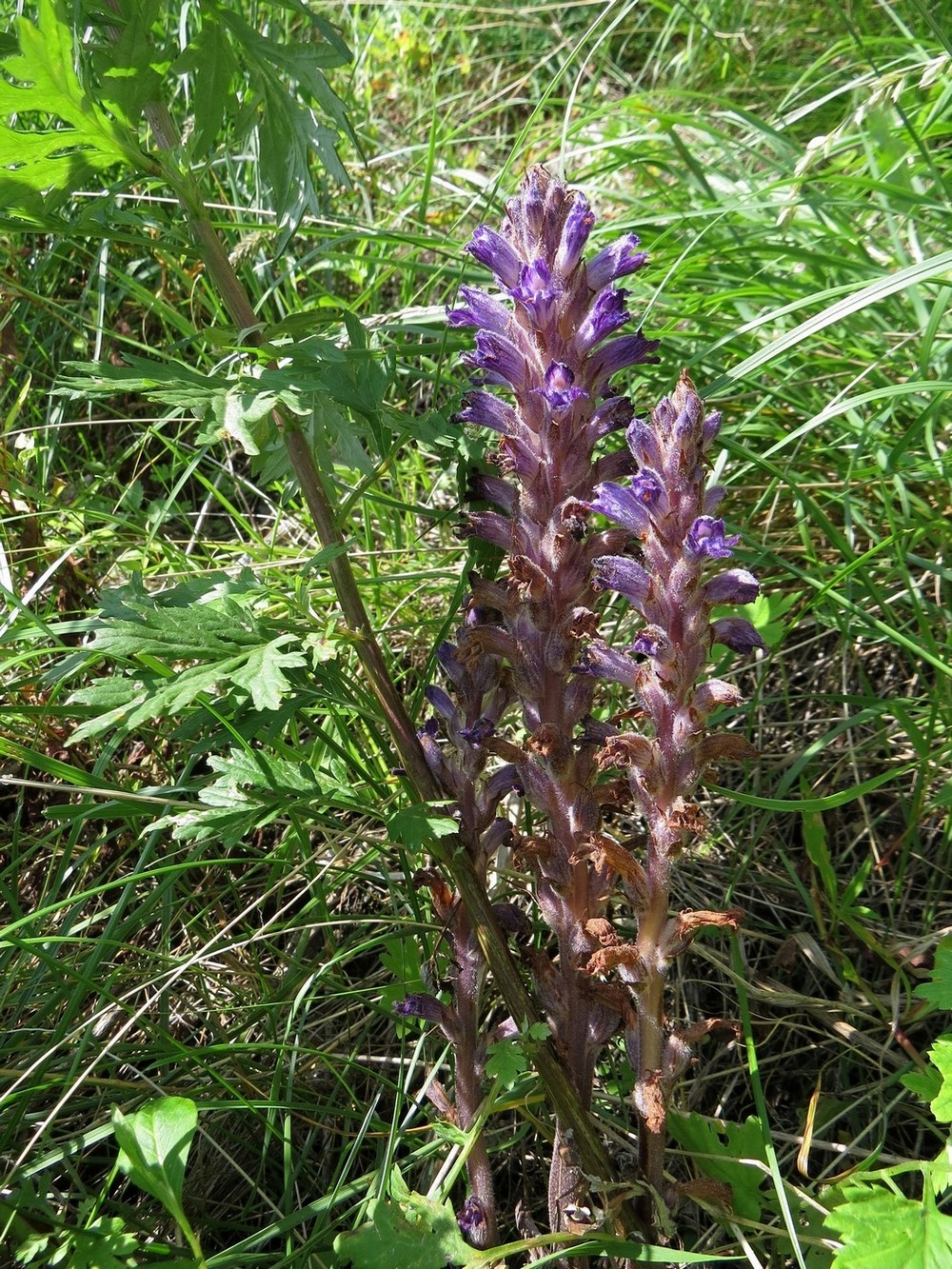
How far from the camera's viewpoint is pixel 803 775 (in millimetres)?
2875

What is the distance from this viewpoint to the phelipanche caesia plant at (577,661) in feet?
5.96

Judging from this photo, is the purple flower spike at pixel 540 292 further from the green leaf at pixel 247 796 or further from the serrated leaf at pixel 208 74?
the green leaf at pixel 247 796

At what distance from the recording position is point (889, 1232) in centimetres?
170

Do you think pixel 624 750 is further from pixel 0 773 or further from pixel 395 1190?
pixel 0 773

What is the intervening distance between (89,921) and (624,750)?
4.29 ft

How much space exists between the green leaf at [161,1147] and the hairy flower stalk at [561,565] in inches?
25.6

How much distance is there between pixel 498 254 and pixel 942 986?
156 cm

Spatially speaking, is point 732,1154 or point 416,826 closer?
point 416,826

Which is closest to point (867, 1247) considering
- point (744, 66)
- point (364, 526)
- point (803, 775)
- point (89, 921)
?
point (803, 775)

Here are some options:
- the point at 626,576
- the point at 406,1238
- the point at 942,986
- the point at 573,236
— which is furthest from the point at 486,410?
the point at 406,1238

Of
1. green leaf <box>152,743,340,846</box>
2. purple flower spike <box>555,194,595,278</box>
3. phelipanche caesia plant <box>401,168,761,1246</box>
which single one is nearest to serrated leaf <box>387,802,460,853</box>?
phelipanche caesia plant <box>401,168,761,1246</box>

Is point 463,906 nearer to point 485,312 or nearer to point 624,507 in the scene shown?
point 624,507

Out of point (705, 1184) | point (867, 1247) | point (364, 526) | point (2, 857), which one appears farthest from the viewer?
point (364, 526)

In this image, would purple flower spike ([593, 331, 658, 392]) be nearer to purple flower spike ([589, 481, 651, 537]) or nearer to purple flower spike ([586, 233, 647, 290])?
purple flower spike ([586, 233, 647, 290])
